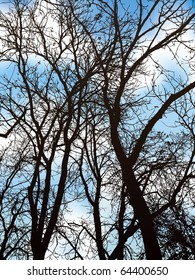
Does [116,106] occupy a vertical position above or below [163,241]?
above

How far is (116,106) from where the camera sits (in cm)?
1006

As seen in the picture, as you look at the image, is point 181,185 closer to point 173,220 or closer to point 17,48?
point 173,220

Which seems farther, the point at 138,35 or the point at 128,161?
the point at 138,35

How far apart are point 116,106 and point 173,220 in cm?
280

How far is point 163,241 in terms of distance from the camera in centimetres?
1040

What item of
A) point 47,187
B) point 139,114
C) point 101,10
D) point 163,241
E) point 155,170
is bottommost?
point 163,241
